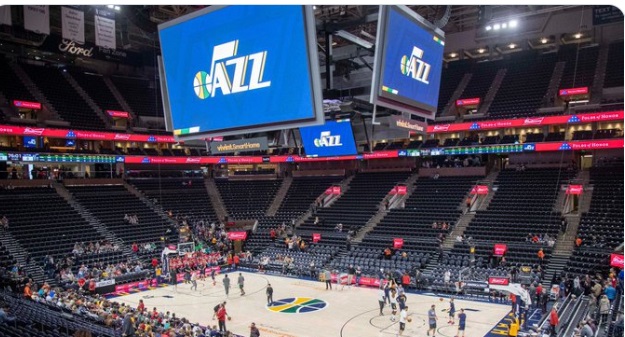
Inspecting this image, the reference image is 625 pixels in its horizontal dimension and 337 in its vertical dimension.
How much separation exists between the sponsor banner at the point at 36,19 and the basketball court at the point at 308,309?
12.2m

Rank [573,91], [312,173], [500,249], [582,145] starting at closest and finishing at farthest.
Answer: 1. [500,249]
2. [582,145]
3. [573,91]
4. [312,173]

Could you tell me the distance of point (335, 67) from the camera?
8359mm

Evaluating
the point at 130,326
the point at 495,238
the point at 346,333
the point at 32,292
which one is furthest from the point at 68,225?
the point at 495,238

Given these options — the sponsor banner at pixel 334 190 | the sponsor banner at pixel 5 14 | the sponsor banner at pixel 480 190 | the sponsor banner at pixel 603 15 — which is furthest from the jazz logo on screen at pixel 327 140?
the sponsor banner at pixel 334 190

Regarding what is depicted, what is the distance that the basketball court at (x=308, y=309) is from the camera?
58.1ft

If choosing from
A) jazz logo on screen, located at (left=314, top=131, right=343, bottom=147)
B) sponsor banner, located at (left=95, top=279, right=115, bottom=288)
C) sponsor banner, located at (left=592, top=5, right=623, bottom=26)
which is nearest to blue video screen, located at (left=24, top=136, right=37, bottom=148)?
sponsor banner, located at (left=95, top=279, right=115, bottom=288)

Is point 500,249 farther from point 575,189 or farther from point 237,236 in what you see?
point 237,236

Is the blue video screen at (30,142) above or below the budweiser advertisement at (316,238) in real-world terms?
above

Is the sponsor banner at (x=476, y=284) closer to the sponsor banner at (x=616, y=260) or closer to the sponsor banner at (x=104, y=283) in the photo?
the sponsor banner at (x=616, y=260)

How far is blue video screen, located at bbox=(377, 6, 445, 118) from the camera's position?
19.9 feet

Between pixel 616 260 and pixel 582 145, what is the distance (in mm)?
11215

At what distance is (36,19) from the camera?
835 inches

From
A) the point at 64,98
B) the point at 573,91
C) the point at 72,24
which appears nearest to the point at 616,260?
the point at 573,91

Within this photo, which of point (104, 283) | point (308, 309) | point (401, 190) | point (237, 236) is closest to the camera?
point (308, 309)
